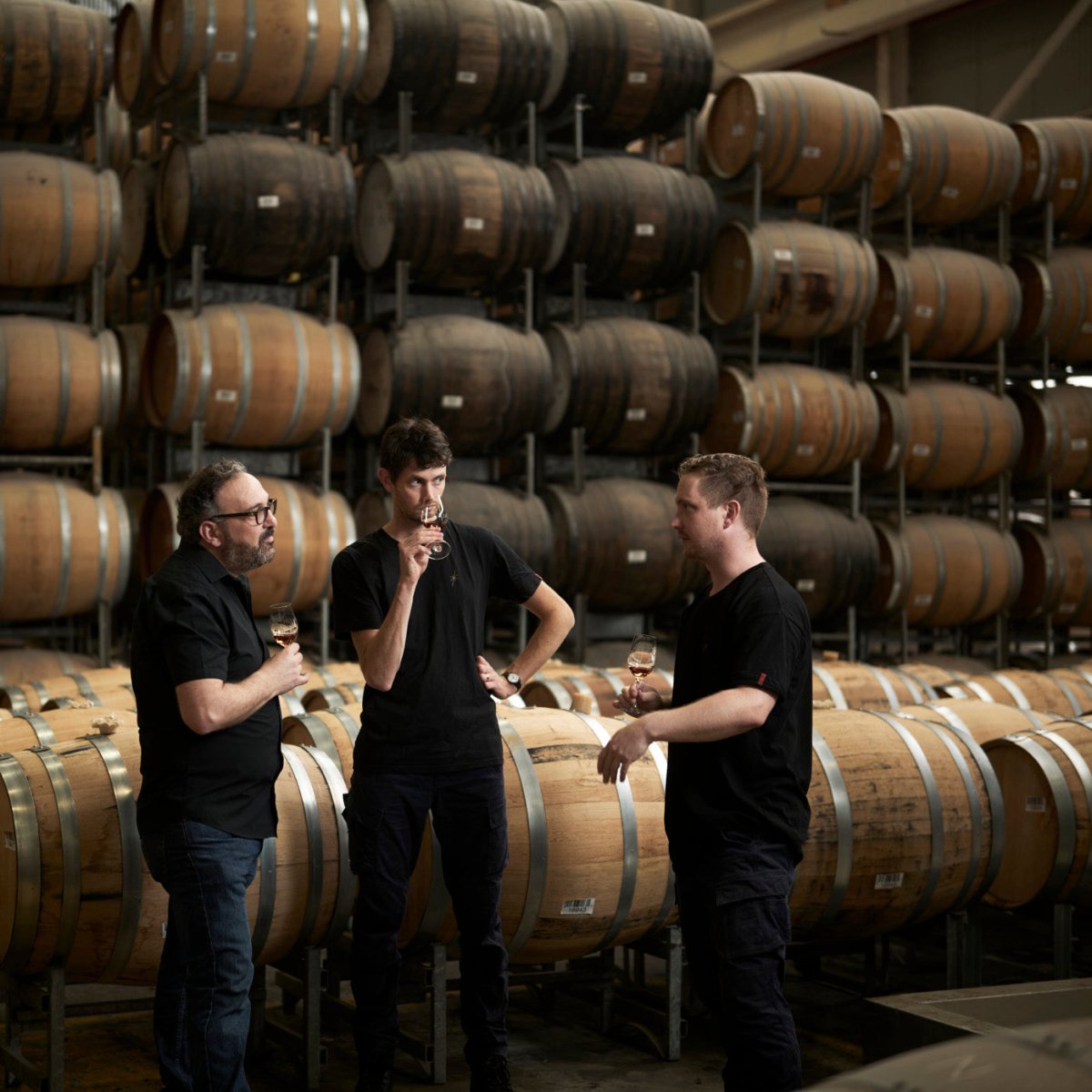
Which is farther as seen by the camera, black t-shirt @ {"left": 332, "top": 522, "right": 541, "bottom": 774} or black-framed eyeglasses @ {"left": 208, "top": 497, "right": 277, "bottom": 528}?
black t-shirt @ {"left": 332, "top": 522, "right": 541, "bottom": 774}

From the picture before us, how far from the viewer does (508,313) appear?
37.6 feet

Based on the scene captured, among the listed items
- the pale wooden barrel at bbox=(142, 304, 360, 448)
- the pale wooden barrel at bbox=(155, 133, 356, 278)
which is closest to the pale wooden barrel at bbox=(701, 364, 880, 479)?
the pale wooden barrel at bbox=(142, 304, 360, 448)

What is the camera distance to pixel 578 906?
4504 millimetres

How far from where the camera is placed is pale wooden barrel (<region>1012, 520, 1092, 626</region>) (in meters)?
12.4

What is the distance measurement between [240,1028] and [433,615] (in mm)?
1117

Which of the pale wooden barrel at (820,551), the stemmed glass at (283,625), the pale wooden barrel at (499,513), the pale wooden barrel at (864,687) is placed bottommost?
the pale wooden barrel at (820,551)

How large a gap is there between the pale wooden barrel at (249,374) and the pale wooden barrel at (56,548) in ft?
2.28

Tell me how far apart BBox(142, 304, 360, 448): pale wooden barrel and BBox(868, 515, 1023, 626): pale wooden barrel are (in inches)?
183

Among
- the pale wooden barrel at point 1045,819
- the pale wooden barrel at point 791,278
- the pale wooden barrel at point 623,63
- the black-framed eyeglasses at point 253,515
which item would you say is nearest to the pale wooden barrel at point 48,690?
the black-framed eyeglasses at point 253,515

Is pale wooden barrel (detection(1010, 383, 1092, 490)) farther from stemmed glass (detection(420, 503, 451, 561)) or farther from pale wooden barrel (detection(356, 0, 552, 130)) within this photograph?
stemmed glass (detection(420, 503, 451, 561))

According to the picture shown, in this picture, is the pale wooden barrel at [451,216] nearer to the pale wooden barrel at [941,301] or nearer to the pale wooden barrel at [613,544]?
the pale wooden barrel at [613,544]

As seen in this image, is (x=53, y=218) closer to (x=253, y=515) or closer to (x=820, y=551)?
(x=820, y=551)

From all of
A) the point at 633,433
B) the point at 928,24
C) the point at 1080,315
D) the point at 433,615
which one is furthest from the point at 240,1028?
the point at 928,24

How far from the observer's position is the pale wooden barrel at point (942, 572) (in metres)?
11.5
